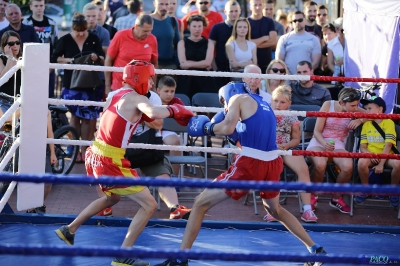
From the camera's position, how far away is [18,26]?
27.2 ft

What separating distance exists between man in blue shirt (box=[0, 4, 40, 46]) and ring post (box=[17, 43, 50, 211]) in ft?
9.97

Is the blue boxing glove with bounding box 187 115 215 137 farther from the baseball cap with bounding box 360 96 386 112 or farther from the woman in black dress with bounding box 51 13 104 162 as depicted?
the woman in black dress with bounding box 51 13 104 162

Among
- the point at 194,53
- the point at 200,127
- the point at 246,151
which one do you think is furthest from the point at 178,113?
the point at 194,53

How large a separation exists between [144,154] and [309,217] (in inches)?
60.4

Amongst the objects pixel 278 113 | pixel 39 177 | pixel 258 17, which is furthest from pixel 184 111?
pixel 258 17

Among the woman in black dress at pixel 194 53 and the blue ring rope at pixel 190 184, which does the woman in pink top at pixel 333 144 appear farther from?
the blue ring rope at pixel 190 184

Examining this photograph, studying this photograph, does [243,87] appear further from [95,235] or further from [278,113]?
[95,235]

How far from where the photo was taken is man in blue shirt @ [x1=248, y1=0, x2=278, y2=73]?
888 cm

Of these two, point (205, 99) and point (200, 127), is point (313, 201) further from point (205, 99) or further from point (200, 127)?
point (200, 127)

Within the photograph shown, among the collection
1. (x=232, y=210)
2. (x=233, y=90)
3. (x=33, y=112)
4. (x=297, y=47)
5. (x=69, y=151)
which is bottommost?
(x=232, y=210)

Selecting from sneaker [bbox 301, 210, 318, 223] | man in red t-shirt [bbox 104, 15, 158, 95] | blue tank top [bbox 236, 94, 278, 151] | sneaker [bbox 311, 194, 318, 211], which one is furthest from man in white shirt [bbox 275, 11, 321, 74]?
blue tank top [bbox 236, 94, 278, 151]

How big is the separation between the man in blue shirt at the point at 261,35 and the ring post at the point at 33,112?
400 cm

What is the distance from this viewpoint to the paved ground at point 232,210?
6.45 m

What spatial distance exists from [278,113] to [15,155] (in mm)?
2077
